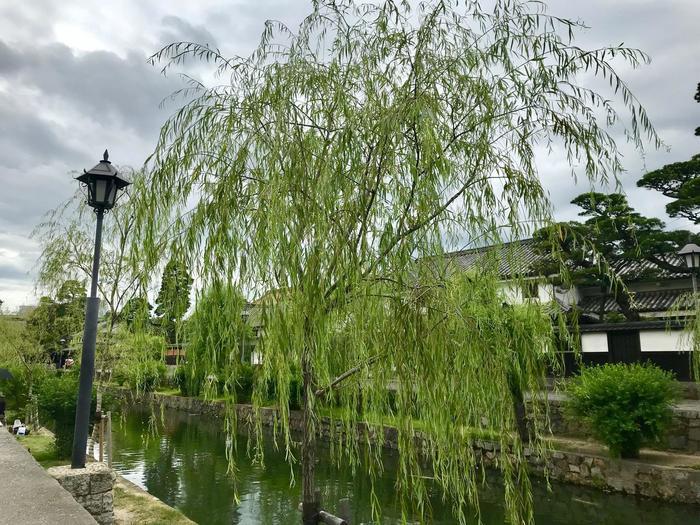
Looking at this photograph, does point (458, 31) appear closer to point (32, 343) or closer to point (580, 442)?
point (580, 442)

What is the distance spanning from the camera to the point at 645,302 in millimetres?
17094

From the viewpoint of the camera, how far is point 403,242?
2.97 metres

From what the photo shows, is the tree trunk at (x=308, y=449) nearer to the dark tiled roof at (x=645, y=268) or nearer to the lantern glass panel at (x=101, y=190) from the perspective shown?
the lantern glass panel at (x=101, y=190)

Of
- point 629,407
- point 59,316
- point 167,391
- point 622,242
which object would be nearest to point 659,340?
point 622,242

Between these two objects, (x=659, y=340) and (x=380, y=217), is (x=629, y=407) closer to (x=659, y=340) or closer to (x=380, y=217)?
(x=659, y=340)

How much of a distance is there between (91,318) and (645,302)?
1772cm

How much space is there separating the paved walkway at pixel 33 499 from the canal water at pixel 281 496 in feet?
3.81

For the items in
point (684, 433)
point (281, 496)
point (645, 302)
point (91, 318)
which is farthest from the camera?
point (645, 302)

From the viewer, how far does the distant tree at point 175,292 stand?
2973 mm

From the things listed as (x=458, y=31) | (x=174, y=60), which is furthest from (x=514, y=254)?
(x=174, y=60)

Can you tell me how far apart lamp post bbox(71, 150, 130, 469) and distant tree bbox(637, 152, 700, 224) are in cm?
1345

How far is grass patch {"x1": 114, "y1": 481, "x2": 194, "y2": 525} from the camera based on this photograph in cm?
591

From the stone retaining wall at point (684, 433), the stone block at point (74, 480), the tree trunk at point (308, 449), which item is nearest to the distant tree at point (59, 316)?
the stone block at point (74, 480)

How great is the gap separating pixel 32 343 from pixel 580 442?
52.0 feet
